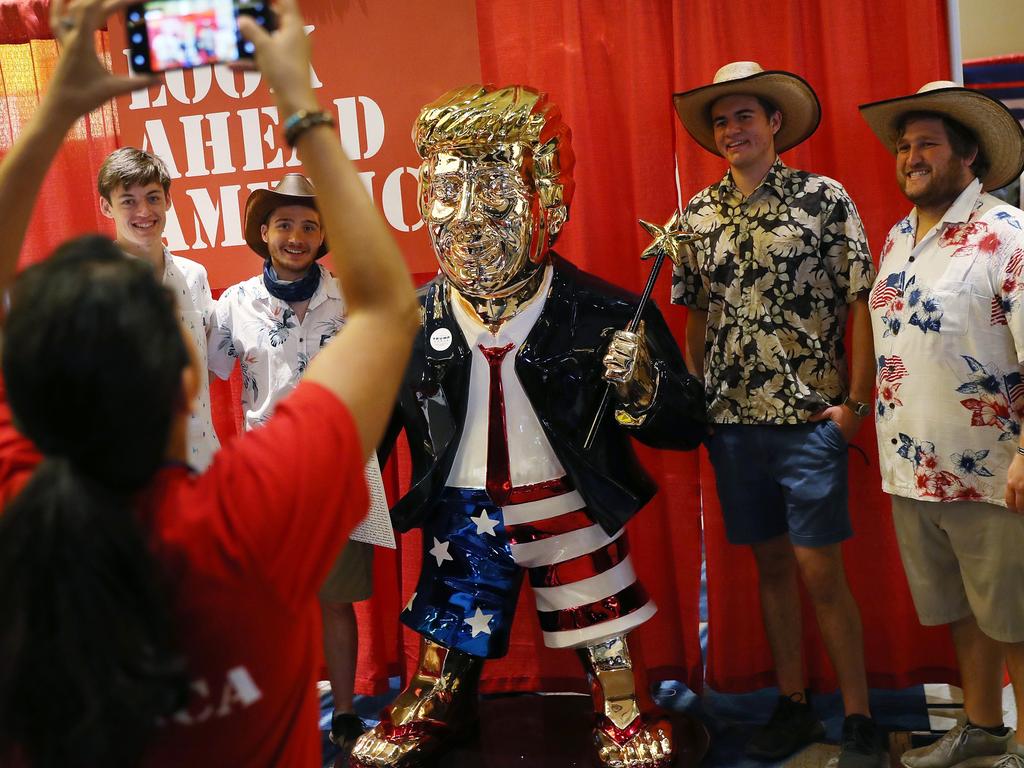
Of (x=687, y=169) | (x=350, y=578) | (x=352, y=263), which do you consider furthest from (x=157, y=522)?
(x=687, y=169)

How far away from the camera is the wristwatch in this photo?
293cm

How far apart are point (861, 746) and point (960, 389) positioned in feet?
3.33

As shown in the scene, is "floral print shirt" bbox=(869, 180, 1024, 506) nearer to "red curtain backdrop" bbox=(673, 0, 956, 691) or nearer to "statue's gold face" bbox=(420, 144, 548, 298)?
"red curtain backdrop" bbox=(673, 0, 956, 691)

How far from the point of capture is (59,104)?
1.20 m

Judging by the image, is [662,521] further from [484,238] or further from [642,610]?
[484,238]

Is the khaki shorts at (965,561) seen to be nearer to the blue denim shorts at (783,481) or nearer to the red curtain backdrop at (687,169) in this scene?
the blue denim shorts at (783,481)

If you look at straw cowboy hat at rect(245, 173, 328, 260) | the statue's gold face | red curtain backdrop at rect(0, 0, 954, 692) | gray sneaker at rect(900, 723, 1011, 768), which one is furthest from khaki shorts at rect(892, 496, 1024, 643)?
straw cowboy hat at rect(245, 173, 328, 260)

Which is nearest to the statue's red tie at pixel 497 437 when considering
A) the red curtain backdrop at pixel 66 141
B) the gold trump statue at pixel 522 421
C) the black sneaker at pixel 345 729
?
the gold trump statue at pixel 522 421

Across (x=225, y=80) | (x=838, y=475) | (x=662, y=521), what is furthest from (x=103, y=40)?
(x=838, y=475)

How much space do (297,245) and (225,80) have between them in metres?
0.85

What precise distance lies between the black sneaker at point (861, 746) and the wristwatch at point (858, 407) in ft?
2.73

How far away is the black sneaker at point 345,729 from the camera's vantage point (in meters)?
3.28

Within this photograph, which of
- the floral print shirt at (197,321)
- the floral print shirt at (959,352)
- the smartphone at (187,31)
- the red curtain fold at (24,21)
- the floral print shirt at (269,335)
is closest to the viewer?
the smartphone at (187,31)

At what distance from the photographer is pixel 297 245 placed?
324 cm
